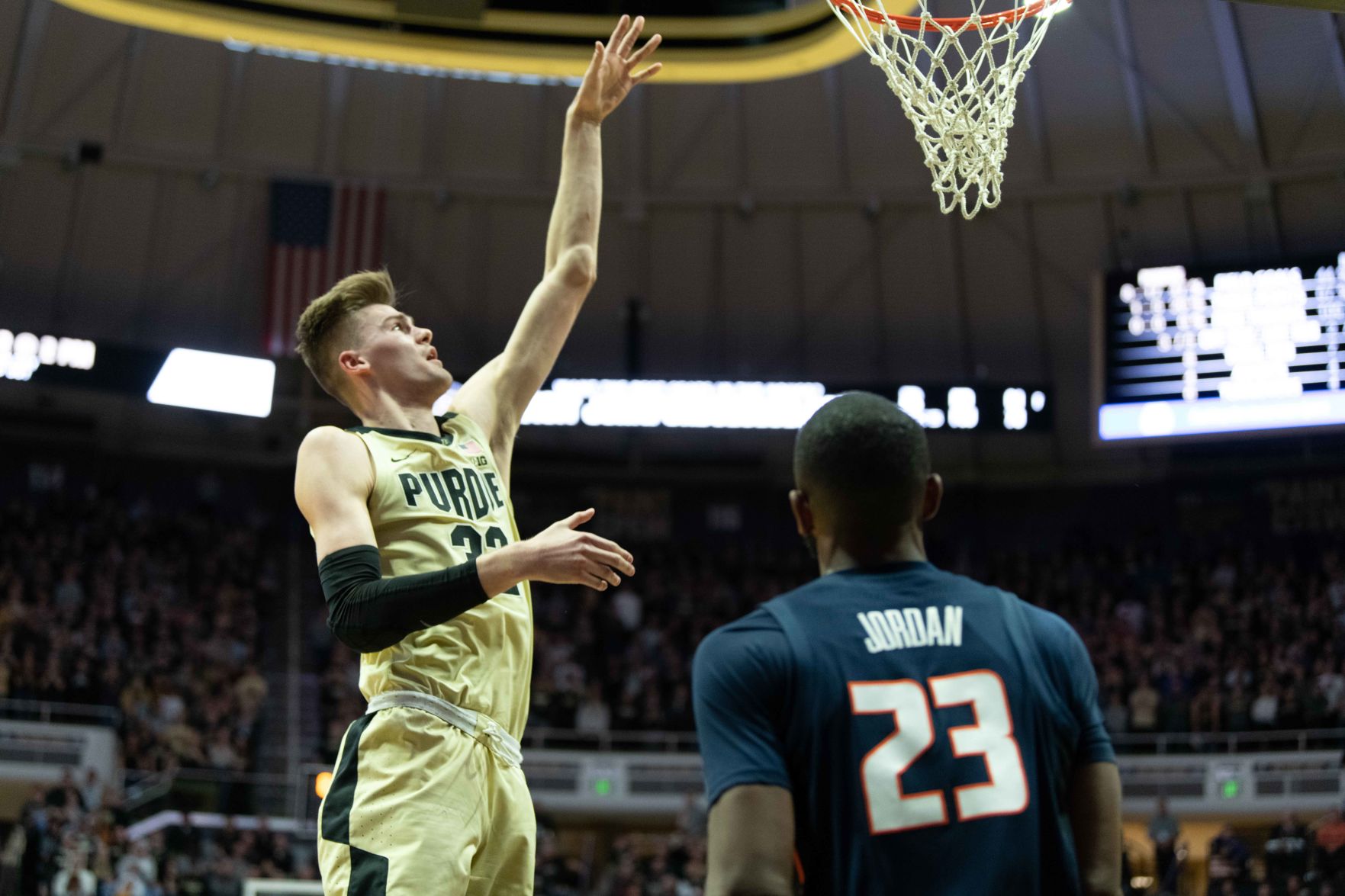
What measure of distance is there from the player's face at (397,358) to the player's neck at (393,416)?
4cm

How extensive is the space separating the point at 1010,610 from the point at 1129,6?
1803 centimetres

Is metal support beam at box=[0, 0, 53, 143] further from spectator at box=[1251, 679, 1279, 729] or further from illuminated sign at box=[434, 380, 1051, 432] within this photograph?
spectator at box=[1251, 679, 1279, 729]

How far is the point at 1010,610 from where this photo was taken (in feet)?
8.41

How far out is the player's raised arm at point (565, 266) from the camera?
177 inches

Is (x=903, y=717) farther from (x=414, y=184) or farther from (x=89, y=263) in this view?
(x=89, y=263)

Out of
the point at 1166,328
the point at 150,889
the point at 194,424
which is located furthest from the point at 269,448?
the point at 1166,328

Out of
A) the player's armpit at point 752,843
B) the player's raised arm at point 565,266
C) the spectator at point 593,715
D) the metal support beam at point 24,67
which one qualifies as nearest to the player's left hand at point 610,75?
the player's raised arm at point 565,266

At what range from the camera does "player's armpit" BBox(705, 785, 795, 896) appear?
2275mm

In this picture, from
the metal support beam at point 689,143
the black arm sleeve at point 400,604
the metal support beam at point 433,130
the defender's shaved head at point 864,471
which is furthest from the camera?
the metal support beam at point 689,143

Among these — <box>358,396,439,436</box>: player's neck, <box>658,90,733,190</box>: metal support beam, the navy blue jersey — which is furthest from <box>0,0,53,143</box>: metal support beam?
the navy blue jersey

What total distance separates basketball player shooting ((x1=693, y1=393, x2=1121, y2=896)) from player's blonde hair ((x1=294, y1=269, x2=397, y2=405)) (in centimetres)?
201

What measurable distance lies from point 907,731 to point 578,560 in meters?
1.03

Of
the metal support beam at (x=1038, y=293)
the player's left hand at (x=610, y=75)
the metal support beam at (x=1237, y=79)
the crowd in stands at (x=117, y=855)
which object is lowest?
the crowd in stands at (x=117, y=855)

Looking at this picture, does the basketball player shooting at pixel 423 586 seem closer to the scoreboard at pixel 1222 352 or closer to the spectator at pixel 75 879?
the spectator at pixel 75 879
